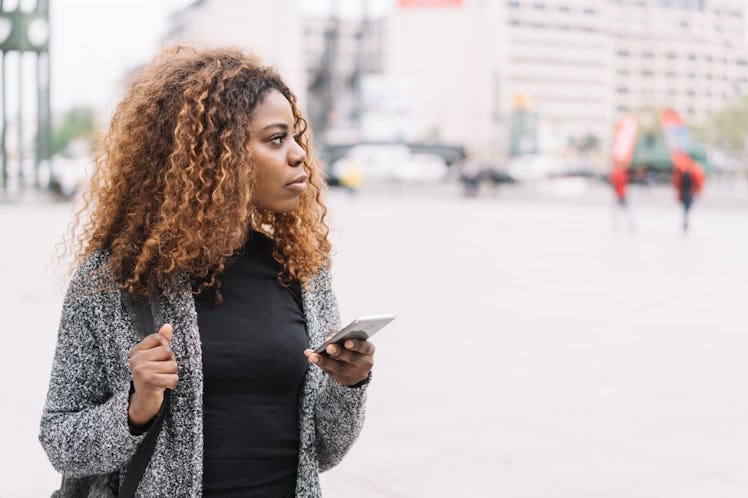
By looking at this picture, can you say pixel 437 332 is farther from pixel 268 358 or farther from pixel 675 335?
pixel 268 358

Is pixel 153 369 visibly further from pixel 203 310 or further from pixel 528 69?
pixel 528 69

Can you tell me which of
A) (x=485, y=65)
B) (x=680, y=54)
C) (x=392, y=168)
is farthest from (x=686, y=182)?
(x=485, y=65)

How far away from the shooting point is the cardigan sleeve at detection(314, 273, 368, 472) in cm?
219

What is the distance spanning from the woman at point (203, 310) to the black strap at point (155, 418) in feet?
0.05

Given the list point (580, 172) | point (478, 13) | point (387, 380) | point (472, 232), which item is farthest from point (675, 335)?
point (478, 13)

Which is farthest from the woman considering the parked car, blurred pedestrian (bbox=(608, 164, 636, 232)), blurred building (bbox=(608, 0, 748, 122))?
the parked car

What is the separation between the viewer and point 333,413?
2.20m

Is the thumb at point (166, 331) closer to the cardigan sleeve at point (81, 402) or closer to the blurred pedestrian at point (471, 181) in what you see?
the cardigan sleeve at point (81, 402)

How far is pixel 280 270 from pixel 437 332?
247 inches

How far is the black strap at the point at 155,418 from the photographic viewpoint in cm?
196

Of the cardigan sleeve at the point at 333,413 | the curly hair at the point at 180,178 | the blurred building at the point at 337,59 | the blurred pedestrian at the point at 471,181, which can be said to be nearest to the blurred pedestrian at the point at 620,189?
the blurred pedestrian at the point at 471,181

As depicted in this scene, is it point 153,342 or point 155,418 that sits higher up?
point 153,342

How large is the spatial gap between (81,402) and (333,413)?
19.9 inches

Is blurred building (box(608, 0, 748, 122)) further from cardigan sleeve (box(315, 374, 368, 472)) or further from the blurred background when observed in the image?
cardigan sleeve (box(315, 374, 368, 472))
